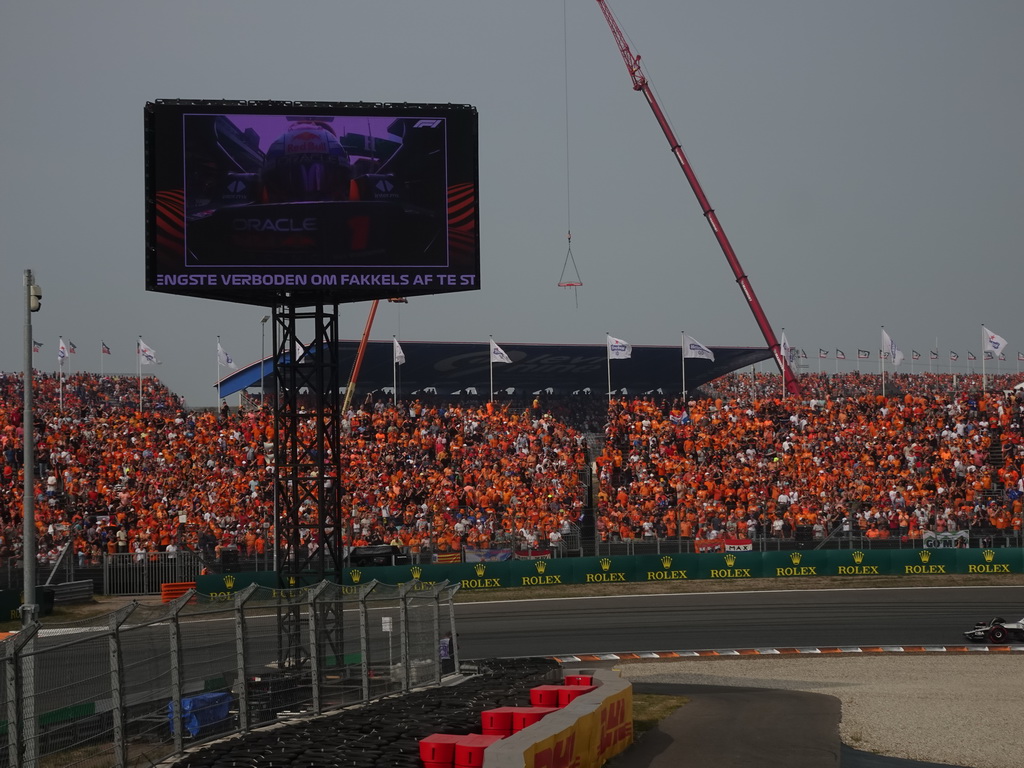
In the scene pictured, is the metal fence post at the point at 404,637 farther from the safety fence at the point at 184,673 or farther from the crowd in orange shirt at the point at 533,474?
the crowd in orange shirt at the point at 533,474

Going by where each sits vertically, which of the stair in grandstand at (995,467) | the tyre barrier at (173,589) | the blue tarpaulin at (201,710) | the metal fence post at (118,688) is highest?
the stair in grandstand at (995,467)

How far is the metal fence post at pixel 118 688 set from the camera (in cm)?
1082

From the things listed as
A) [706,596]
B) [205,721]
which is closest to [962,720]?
[205,721]

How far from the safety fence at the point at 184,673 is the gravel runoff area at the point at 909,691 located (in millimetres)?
6891

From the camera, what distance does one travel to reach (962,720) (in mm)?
18219

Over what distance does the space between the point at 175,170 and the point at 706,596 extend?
23677 millimetres

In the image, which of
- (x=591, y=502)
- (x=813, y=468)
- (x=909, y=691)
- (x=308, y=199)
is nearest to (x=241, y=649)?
(x=308, y=199)

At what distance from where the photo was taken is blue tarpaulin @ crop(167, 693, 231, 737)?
41.4ft

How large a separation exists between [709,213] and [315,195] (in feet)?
152

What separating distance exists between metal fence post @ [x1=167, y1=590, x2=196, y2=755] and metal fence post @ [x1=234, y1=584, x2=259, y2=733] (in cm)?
136

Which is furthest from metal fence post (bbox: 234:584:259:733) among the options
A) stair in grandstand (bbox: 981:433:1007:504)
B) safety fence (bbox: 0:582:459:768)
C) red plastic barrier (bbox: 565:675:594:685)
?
stair in grandstand (bbox: 981:433:1007:504)

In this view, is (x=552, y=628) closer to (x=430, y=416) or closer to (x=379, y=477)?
(x=379, y=477)

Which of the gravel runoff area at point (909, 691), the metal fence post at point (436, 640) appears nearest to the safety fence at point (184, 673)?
the metal fence post at point (436, 640)

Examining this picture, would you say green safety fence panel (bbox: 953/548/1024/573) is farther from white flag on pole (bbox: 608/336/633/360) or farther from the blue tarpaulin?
the blue tarpaulin
